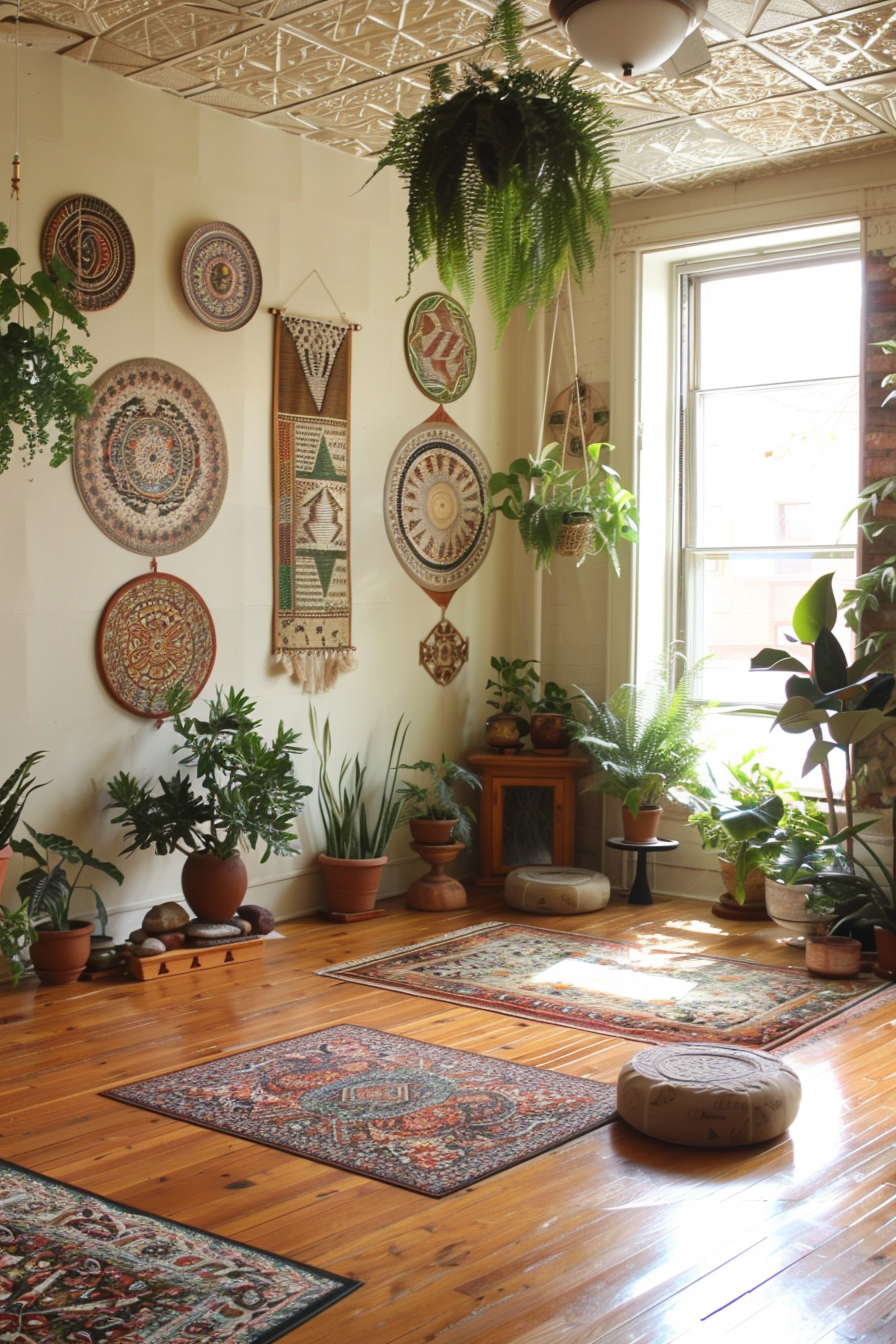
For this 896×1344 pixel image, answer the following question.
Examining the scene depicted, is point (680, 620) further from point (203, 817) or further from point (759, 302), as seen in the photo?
point (203, 817)

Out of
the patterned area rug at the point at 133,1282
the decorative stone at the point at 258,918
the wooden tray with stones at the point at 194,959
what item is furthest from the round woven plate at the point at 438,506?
the patterned area rug at the point at 133,1282

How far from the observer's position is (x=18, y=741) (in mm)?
4719

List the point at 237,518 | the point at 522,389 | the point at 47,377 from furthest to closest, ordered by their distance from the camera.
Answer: the point at 522,389, the point at 237,518, the point at 47,377

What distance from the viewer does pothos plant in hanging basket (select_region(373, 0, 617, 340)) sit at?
312 cm

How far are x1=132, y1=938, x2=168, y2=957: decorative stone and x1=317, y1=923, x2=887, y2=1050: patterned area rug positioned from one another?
564mm

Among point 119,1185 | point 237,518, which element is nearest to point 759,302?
point 237,518

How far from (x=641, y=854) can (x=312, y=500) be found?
211 centimetres

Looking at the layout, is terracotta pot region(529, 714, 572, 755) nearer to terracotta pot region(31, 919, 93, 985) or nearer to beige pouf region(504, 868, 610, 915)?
beige pouf region(504, 868, 610, 915)

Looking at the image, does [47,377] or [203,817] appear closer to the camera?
[47,377]

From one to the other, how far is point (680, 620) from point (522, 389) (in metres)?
1.37

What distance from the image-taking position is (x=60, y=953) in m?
4.61

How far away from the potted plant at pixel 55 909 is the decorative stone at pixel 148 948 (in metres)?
0.15

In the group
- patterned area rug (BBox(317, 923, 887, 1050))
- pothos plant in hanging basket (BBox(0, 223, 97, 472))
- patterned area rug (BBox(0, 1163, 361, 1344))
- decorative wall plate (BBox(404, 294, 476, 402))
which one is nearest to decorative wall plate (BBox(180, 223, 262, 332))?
decorative wall plate (BBox(404, 294, 476, 402))

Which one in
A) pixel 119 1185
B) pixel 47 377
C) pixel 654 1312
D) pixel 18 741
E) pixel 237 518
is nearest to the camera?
pixel 654 1312
